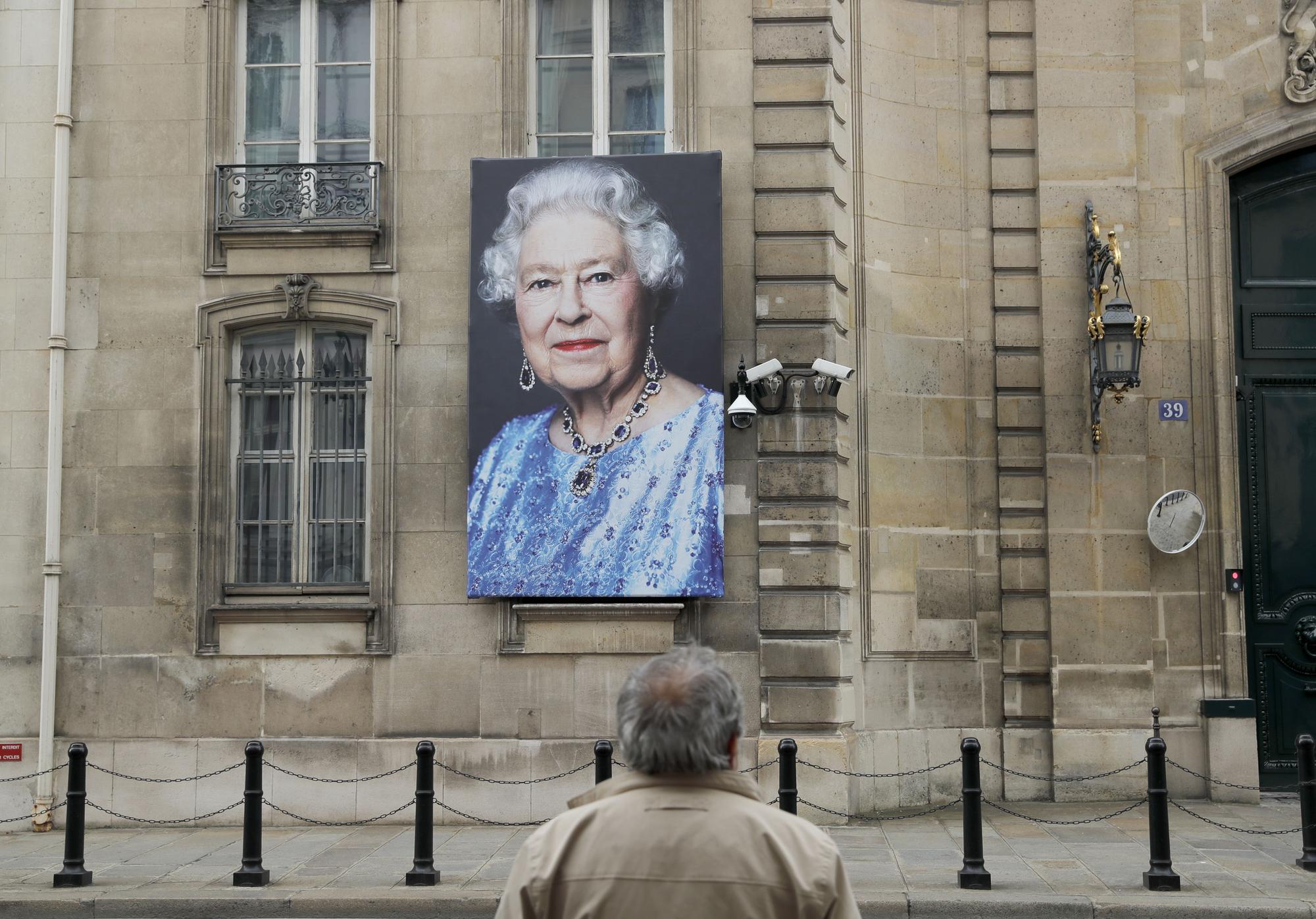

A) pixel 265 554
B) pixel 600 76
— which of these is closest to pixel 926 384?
pixel 600 76

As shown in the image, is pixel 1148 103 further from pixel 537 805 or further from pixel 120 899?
pixel 120 899

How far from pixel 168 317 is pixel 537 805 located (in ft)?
18.2

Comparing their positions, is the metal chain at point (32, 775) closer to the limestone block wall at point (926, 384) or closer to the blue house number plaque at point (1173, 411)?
the limestone block wall at point (926, 384)

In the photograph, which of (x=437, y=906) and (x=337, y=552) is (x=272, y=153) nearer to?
(x=337, y=552)

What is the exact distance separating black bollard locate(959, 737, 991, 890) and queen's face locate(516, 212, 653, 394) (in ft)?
15.4

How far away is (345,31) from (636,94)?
2.82 meters

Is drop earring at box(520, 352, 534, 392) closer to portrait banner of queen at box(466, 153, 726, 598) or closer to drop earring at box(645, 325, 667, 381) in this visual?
portrait banner of queen at box(466, 153, 726, 598)

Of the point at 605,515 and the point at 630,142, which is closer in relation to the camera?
the point at 605,515

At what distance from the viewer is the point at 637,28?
13938 millimetres

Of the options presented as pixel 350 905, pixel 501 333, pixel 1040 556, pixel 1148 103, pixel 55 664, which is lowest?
pixel 350 905

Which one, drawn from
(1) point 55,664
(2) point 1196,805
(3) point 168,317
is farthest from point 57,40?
(2) point 1196,805

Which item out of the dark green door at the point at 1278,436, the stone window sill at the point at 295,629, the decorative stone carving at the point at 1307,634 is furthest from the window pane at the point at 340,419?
the decorative stone carving at the point at 1307,634

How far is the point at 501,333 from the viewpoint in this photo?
1348 cm

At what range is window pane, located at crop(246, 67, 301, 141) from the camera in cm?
1408
